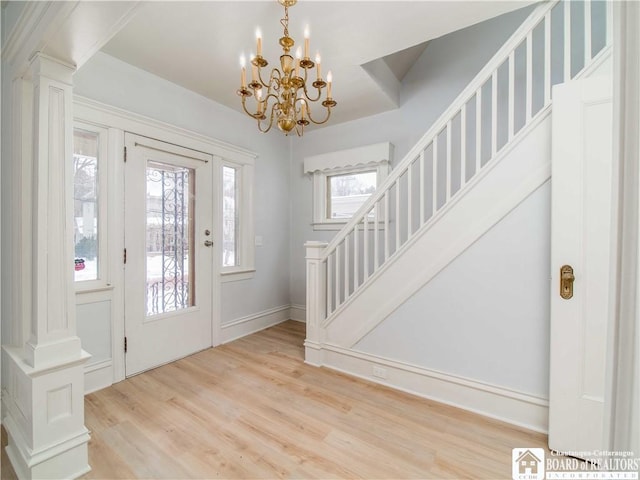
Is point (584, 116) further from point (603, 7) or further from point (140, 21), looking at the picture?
point (140, 21)

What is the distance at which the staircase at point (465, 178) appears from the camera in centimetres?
171

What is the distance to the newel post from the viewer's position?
263 cm

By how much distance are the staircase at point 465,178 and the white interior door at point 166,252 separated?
46.3 inches

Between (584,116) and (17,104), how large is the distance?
3.09 m

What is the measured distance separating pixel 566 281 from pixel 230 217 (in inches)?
121

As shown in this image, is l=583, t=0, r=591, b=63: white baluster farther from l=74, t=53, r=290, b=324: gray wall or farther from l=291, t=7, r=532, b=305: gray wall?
l=74, t=53, r=290, b=324: gray wall

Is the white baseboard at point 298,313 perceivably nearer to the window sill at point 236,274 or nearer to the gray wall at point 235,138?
the gray wall at point 235,138

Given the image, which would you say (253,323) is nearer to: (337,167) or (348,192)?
(348,192)

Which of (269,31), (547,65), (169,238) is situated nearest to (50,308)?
(169,238)

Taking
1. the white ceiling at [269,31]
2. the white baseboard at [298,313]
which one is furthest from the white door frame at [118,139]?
the white baseboard at [298,313]

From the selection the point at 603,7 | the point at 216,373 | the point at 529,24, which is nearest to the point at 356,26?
the point at 529,24

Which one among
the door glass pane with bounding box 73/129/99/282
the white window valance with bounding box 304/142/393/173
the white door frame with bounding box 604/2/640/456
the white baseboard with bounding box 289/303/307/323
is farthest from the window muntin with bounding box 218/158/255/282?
the white door frame with bounding box 604/2/640/456

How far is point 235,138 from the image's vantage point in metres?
3.28

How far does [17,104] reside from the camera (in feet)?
5.08
